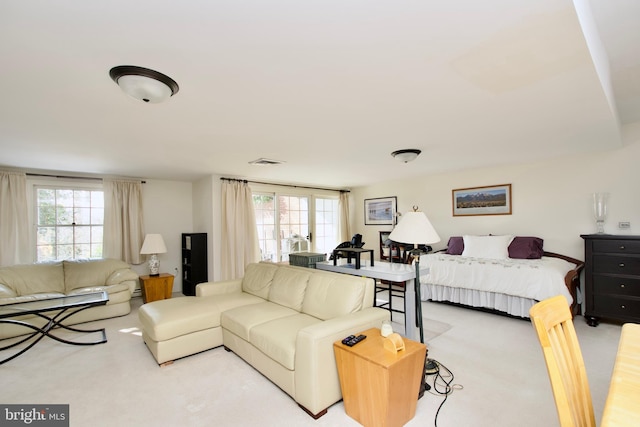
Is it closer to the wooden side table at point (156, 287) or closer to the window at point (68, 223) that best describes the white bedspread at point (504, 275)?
the wooden side table at point (156, 287)

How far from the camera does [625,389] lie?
2.94ft

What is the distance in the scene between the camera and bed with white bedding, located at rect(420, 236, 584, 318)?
3.47 m

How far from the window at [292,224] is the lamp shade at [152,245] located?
5.65 ft

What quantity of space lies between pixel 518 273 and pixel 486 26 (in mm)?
3327

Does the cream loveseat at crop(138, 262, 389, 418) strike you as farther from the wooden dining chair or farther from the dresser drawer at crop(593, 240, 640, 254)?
the dresser drawer at crop(593, 240, 640, 254)

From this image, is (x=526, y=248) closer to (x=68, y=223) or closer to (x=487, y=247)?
(x=487, y=247)

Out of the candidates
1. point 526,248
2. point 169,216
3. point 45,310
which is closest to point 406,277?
point 526,248

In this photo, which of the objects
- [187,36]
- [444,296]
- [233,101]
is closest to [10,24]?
[187,36]

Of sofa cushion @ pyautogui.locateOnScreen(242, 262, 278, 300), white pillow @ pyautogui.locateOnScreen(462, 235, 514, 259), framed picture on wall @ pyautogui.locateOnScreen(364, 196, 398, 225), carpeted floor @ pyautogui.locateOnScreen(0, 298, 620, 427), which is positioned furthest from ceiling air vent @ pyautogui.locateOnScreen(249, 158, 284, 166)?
white pillow @ pyautogui.locateOnScreen(462, 235, 514, 259)

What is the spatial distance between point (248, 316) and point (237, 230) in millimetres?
2725

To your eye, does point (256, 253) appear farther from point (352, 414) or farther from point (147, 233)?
point (352, 414)

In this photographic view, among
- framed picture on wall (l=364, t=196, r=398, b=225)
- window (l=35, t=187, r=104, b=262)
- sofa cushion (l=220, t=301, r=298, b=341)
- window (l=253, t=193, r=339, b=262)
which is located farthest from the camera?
framed picture on wall (l=364, t=196, r=398, b=225)

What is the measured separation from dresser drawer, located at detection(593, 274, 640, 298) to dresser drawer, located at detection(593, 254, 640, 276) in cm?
7

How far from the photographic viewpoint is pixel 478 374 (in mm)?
2438
